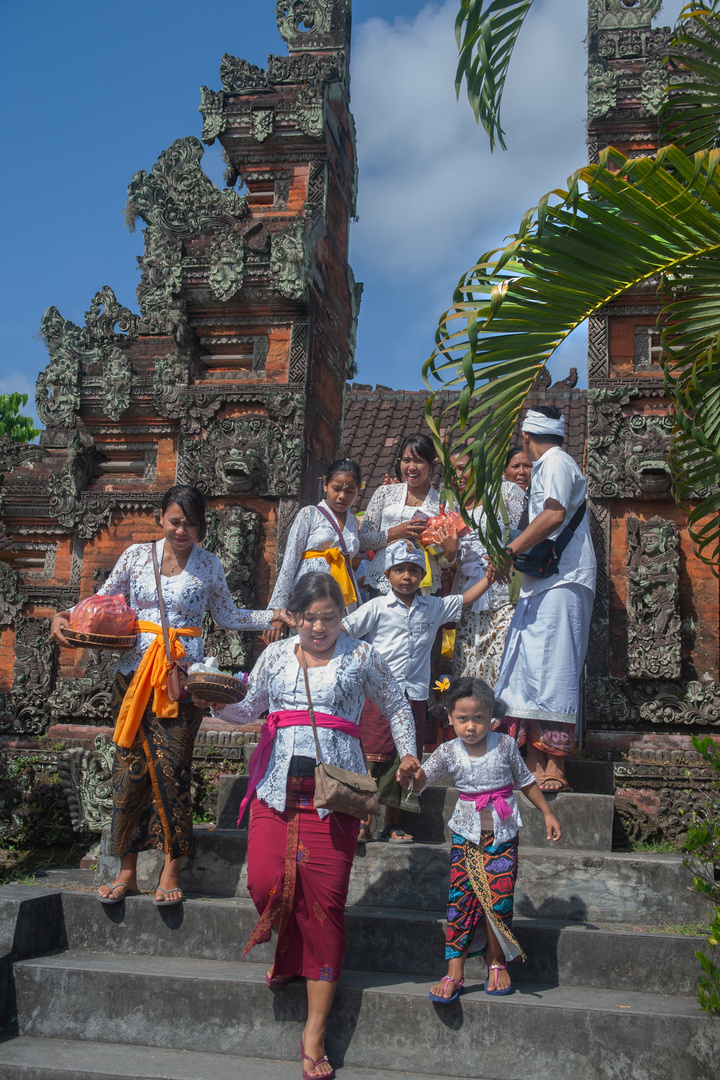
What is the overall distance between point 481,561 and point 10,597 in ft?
12.1

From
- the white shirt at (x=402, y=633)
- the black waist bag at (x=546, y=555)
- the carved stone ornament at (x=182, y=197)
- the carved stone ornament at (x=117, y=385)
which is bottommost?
the white shirt at (x=402, y=633)

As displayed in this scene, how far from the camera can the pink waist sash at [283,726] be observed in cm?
354

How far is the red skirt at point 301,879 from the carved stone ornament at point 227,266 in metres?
4.32

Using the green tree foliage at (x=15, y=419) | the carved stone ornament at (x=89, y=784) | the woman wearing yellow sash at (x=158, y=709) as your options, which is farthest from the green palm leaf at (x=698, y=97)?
the green tree foliage at (x=15, y=419)

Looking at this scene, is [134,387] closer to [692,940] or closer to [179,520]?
[179,520]

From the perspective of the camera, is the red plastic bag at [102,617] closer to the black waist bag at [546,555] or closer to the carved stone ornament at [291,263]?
the black waist bag at [546,555]

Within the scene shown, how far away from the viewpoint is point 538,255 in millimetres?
3846

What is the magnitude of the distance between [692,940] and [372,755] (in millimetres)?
1596

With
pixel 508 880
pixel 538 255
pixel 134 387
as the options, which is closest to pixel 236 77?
pixel 134 387

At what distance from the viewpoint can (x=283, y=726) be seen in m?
3.56

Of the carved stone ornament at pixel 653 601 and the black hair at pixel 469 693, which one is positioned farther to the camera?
the carved stone ornament at pixel 653 601

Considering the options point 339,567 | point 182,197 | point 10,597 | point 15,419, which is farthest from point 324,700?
point 15,419

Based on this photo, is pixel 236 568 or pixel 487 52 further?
pixel 236 568

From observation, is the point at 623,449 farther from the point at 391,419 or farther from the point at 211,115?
the point at 391,419
